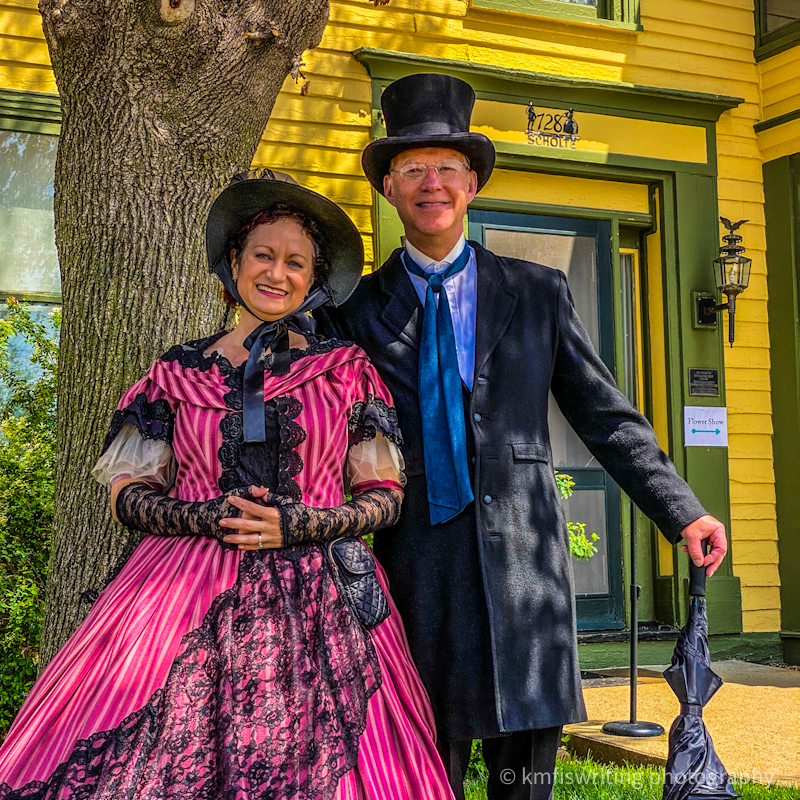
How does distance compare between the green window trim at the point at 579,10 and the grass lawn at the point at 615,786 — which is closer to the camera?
the grass lawn at the point at 615,786

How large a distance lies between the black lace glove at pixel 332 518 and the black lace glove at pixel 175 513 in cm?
10

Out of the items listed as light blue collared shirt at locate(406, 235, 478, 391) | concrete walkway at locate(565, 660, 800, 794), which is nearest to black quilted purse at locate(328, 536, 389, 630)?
light blue collared shirt at locate(406, 235, 478, 391)

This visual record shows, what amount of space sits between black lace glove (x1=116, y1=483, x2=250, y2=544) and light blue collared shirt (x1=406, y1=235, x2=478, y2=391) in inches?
27.6

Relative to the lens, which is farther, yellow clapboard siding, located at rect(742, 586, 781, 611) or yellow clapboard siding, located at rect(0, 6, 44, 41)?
yellow clapboard siding, located at rect(742, 586, 781, 611)

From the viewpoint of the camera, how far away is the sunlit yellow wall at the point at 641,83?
6051mm

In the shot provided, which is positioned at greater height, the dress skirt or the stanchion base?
the dress skirt

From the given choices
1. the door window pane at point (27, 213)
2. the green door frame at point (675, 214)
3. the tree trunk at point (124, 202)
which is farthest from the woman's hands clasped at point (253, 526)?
the green door frame at point (675, 214)

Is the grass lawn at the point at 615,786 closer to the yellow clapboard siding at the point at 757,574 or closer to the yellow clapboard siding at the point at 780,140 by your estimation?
the yellow clapboard siding at the point at 757,574

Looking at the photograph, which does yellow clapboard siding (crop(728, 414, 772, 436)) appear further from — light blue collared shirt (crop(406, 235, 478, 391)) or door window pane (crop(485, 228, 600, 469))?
light blue collared shirt (crop(406, 235, 478, 391))

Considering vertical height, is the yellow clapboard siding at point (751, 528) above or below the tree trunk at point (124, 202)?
below

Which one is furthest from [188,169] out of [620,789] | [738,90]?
[738,90]

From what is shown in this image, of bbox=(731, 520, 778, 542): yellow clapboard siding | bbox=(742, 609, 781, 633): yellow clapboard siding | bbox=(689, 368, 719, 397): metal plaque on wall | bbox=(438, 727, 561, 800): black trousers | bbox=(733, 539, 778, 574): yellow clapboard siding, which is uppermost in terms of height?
bbox=(689, 368, 719, 397): metal plaque on wall

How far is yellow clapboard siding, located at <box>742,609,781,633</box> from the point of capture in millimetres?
6855
